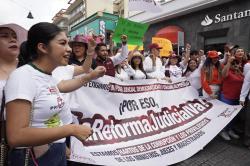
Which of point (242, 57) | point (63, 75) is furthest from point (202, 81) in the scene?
point (63, 75)

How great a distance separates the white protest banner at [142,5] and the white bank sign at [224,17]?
7686 mm

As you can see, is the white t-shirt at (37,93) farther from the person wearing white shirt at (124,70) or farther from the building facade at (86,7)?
the building facade at (86,7)

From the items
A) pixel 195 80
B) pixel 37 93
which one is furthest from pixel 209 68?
pixel 37 93

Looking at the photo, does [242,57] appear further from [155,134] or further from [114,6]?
[114,6]

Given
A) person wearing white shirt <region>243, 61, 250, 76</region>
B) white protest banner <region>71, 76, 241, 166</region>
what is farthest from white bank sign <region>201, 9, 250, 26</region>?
white protest banner <region>71, 76, 241, 166</region>

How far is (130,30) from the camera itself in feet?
17.0

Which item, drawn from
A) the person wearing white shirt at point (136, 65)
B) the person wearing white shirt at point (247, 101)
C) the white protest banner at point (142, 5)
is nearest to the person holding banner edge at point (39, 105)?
the person wearing white shirt at point (136, 65)

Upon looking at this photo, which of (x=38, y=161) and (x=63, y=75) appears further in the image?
(x=63, y=75)

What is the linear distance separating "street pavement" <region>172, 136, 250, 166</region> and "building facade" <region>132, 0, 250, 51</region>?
8.81 metres

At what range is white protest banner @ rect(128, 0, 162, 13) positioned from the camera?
19.3 ft

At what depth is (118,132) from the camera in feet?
12.3

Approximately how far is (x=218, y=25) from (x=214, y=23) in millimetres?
339

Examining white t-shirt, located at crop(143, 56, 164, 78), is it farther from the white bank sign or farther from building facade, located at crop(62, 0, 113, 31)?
building facade, located at crop(62, 0, 113, 31)

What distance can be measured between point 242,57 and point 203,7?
9.93m
